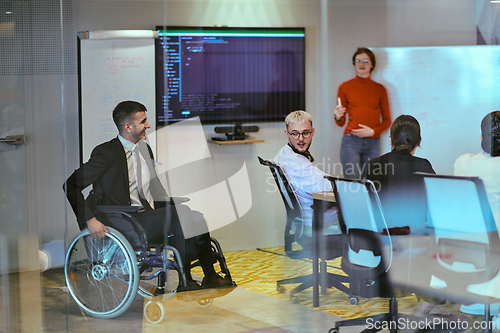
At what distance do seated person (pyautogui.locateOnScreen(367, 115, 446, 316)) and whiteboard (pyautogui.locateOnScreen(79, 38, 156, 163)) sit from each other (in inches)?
53.9

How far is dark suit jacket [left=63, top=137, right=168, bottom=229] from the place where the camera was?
307 cm

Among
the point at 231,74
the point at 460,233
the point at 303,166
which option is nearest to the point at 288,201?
the point at 303,166

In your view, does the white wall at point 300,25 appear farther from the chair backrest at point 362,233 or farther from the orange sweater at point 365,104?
the chair backrest at point 362,233

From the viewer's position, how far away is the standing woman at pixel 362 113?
3053mm

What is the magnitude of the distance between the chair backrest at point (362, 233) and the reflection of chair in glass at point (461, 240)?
1.01ft

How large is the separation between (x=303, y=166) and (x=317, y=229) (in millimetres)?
367

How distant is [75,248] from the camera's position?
3219mm

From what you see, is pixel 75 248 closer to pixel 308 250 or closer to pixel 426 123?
pixel 308 250

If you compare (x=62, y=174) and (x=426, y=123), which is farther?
(x=62, y=174)

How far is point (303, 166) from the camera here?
10.1 feet

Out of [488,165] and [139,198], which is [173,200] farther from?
[488,165]

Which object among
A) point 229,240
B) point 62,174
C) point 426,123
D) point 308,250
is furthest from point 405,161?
point 62,174

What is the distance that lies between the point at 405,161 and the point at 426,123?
31 cm

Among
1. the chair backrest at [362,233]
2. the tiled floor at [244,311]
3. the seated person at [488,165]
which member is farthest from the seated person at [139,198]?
the seated person at [488,165]
